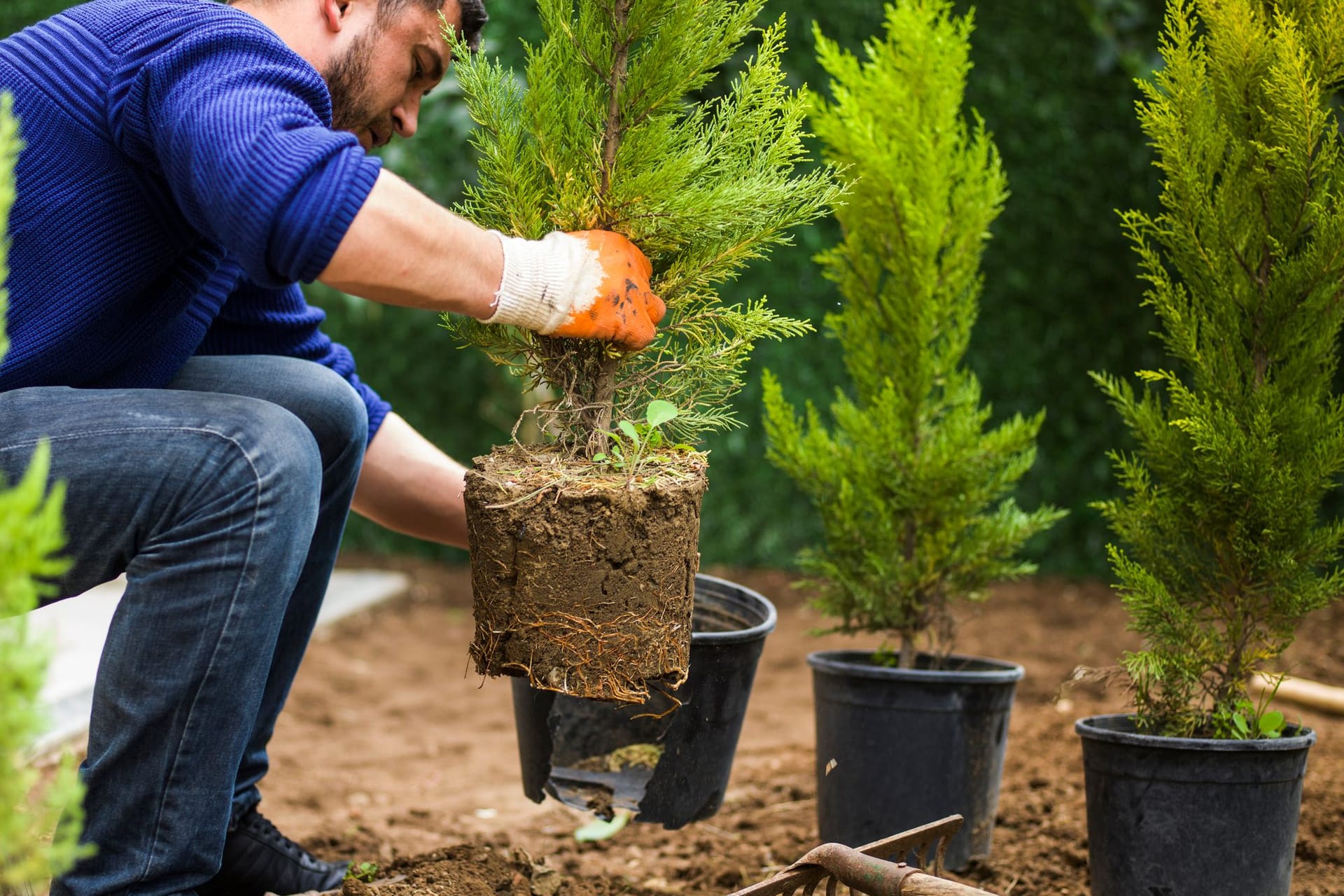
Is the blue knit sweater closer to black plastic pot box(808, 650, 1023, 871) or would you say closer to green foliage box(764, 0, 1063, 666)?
green foliage box(764, 0, 1063, 666)

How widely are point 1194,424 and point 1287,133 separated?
2.02ft

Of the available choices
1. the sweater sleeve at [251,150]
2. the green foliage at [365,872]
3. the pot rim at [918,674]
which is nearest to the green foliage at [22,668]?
the sweater sleeve at [251,150]

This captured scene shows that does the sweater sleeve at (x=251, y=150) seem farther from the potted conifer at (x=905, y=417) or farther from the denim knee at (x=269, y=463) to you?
the potted conifer at (x=905, y=417)

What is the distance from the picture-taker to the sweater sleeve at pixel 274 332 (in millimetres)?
2652

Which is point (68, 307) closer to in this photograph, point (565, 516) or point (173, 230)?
point (173, 230)

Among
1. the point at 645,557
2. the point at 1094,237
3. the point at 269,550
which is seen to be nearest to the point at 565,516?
the point at 645,557

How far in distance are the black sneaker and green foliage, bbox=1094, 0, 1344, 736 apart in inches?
71.7

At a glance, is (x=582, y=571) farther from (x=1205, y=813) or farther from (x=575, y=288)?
(x=1205, y=813)

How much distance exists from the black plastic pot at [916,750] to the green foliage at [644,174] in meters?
0.90

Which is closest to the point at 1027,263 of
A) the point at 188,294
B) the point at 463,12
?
the point at 463,12

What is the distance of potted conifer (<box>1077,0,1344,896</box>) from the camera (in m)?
2.21

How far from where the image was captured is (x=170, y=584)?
1869 millimetres

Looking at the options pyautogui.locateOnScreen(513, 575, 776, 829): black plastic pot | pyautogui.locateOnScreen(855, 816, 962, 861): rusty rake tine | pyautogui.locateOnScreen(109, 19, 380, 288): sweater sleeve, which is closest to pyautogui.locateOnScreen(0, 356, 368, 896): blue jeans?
pyautogui.locateOnScreen(109, 19, 380, 288): sweater sleeve

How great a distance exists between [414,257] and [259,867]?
1413 millimetres
